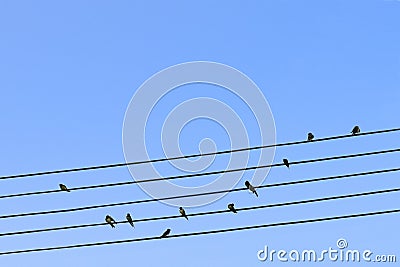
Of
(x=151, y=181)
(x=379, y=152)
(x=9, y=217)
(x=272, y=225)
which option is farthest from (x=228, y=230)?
(x=9, y=217)

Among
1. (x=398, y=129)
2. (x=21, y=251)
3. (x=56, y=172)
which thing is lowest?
(x=21, y=251)

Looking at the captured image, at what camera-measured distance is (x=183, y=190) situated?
13.2 metres

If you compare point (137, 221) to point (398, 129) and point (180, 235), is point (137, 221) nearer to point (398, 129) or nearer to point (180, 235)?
point (180, 235)

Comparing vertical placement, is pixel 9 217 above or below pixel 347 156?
below

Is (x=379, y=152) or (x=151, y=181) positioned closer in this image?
(x=379, y=152)

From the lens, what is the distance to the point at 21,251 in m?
12.5

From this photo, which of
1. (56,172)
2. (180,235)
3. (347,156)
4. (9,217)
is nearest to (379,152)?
(347,156)

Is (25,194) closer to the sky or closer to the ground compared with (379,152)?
closer to the ground

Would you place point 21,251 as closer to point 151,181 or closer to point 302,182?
point 151,181

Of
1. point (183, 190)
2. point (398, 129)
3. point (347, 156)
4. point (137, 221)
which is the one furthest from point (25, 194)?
point (398, 129)

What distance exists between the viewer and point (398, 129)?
11.6m

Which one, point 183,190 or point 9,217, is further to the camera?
point 183,190

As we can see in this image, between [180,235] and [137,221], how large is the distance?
752 millimetres

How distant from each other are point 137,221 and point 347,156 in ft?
10.7
